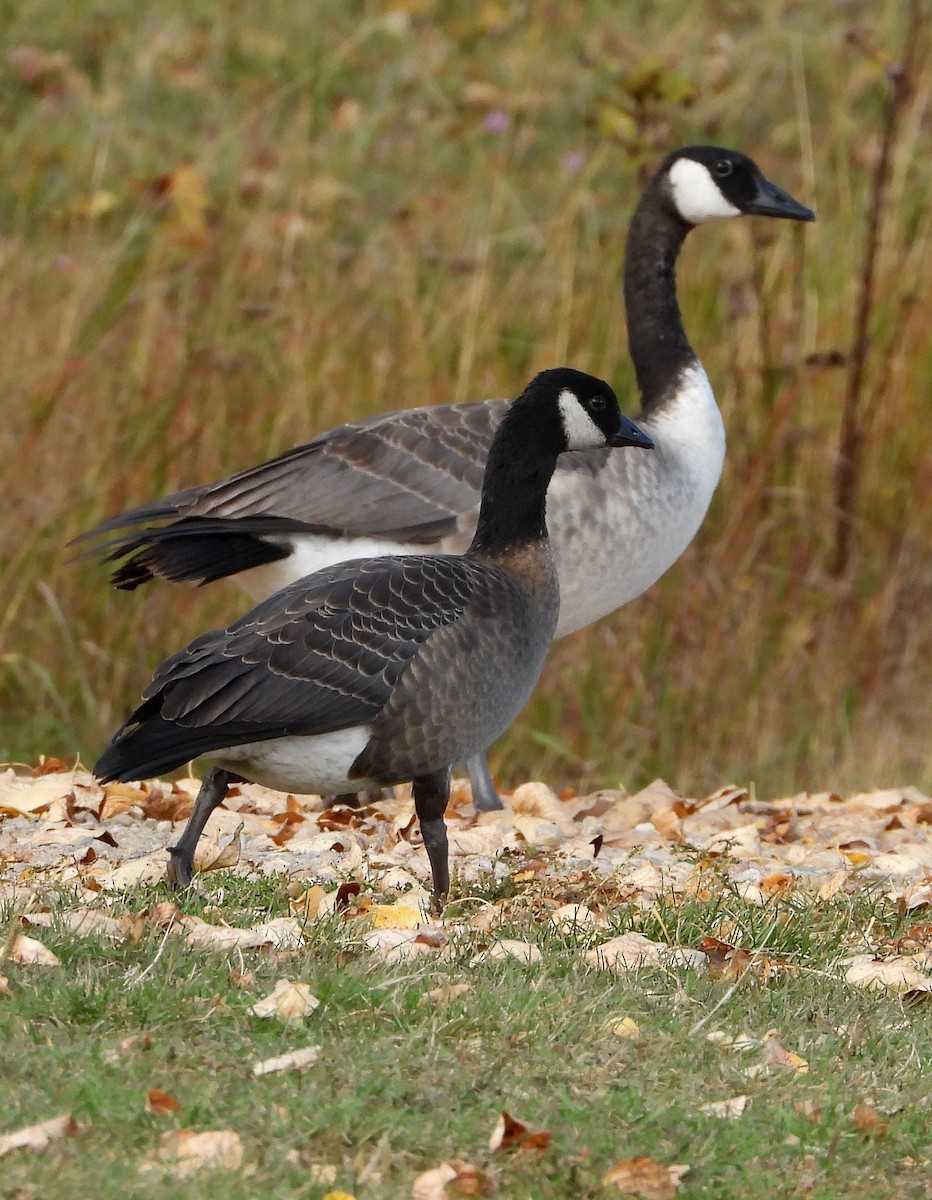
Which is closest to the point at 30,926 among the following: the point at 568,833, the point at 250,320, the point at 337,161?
the point at 568,833

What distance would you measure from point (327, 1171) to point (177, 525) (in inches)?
146

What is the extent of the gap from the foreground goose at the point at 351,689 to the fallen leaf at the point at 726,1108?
141 cm

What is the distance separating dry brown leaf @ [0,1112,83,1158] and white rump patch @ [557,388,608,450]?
2.77 m

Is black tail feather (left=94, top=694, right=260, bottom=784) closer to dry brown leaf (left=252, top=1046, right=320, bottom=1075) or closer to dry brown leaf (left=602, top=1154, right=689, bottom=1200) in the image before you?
dry brown leaf (left=252, top=1046, right=320, bottom=1075)

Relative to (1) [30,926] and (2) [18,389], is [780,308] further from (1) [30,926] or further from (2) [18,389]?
(1) [30,926]

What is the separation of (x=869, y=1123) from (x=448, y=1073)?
0.77 m

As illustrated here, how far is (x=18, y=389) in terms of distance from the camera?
26.8ft

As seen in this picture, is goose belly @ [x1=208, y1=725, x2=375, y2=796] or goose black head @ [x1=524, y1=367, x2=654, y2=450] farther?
goose black head @ [x1=524, y1=367, x2=654, y2=450]

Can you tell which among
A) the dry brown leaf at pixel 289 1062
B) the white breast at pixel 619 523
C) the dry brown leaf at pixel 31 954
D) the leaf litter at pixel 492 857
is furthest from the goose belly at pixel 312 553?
the dry brown leaf at pixel 289 1062

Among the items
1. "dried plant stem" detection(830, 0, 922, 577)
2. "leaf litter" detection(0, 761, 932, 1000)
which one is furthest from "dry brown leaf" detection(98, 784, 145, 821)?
"dried plant stem" detection(830, 0, 922, 577)

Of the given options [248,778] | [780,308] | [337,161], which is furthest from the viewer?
[337,161]

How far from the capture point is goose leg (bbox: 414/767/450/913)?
4762 millimetres

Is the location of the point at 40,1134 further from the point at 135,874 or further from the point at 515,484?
the point at 515,484

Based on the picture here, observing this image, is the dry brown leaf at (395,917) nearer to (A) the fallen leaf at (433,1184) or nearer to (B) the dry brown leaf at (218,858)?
(B) the dry brown leaf at (218,858)
